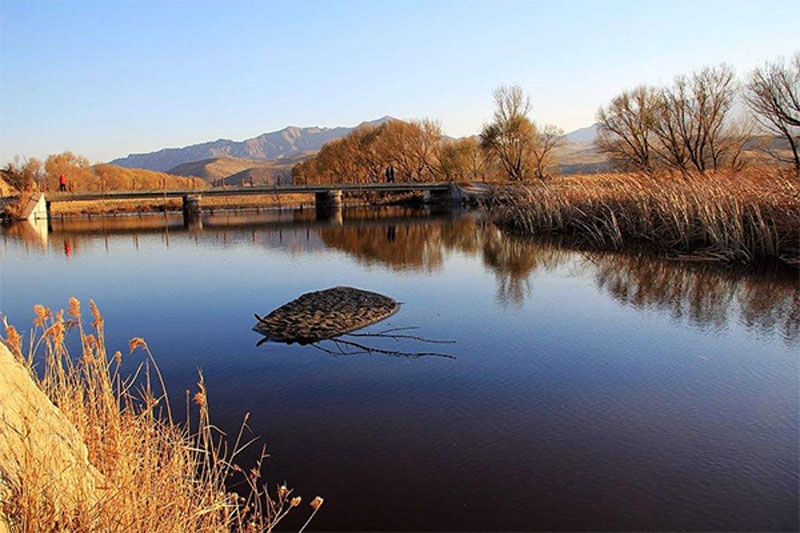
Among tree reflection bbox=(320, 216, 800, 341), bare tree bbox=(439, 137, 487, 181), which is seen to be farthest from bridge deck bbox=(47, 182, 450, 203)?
tree reflection bbox=(320, 216, 800, 341)

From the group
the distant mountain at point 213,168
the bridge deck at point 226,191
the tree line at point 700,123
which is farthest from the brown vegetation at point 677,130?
the distant mountain at point 213,168

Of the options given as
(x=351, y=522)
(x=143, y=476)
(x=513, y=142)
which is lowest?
(x=351, y=522)

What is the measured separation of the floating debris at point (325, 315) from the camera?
8.45 m

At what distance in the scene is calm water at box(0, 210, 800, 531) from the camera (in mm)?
4016

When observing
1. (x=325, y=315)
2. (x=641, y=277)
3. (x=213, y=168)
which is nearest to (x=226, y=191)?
(x=641, y=277)

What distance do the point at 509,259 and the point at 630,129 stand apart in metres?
27.3

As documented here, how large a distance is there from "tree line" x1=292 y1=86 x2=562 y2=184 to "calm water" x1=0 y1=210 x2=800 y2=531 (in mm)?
35590

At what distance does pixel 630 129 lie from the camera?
3897cm

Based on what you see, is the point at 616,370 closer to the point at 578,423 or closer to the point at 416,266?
the point at 578,423

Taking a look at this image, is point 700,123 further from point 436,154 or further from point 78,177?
point 78,177

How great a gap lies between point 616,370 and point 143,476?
508cm

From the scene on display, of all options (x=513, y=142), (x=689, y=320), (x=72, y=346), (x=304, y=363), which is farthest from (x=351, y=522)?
(x=513, y=142)

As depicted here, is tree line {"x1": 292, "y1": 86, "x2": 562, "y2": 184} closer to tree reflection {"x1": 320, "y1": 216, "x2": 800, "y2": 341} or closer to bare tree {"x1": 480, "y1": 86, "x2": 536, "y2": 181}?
bare tree {"x1": 480, "y1": 86, "x2": 536, "y2": 181}

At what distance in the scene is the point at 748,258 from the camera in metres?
12.7
